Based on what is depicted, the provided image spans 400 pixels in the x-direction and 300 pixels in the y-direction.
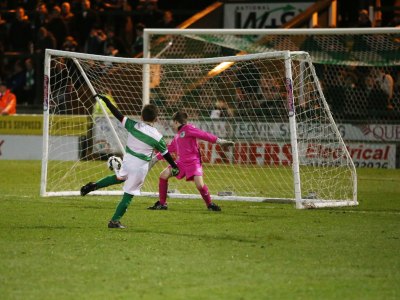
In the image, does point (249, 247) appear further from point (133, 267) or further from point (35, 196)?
point (35, 196)

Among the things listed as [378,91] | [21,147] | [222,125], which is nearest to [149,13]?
[21,147]

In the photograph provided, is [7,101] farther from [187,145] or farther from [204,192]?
[204,192]

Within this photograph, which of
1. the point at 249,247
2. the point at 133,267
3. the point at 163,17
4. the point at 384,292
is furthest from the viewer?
the point at 163,17

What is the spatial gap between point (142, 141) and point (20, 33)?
723 inches

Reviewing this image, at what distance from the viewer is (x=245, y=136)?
2027cm

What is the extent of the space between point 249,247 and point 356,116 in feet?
39.7

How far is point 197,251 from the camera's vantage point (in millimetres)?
9727

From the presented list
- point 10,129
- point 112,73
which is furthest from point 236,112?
→ point 10,129

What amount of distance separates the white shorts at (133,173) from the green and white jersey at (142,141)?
0.07 m

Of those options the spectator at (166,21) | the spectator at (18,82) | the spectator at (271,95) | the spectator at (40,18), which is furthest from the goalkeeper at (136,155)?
the spectator at (40,18)

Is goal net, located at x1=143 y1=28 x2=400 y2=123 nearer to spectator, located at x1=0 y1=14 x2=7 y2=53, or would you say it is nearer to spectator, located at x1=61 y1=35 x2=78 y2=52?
spectator, located at x1=61 y1=35 x2=78 y2=52

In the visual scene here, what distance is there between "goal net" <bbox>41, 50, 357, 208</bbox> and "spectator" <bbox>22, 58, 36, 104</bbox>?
202 inches

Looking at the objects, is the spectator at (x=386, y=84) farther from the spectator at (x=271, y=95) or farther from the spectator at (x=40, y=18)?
the spectator at (x=40, y=18)

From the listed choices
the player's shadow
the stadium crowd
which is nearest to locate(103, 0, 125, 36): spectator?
the stadium crowd
